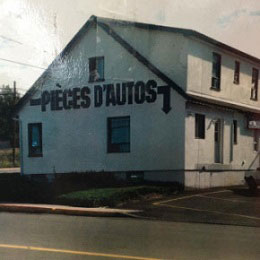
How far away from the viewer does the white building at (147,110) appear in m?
18.0

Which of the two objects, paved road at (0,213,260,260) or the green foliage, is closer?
paved road at (0,213,260,260)

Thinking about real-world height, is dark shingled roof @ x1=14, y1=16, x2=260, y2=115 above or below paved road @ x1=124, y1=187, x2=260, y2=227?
above

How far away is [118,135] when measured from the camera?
1939 centimetres

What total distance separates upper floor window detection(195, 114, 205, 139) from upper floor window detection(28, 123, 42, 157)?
771cm

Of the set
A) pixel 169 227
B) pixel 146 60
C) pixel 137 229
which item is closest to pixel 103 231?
pixel 137 229

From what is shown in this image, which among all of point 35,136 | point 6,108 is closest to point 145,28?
point 35,136

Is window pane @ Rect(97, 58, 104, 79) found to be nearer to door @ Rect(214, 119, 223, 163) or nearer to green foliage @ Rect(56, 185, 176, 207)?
door @ Rect(214, 119, 223, 163)

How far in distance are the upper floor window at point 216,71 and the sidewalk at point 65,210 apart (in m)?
→ 9.21

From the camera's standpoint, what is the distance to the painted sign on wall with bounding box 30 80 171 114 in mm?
18312

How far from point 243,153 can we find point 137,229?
12.5 meters

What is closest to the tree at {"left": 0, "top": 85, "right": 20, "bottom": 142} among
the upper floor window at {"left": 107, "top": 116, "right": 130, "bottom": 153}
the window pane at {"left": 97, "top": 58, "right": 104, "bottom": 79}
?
the window pane at {"left": 97, "top": 58, "right": 104, "bottom": 79}

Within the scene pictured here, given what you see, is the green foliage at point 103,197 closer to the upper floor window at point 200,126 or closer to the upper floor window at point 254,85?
the upper floor window at point 200,126

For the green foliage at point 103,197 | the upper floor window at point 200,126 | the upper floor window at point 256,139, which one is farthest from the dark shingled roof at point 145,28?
the green foliage at point 103,197

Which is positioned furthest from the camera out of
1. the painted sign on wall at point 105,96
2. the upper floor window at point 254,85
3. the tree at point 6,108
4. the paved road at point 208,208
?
the tree at point 6,108
